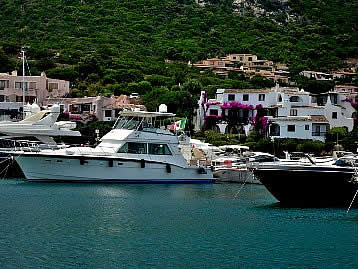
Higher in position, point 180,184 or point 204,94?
point 204,94

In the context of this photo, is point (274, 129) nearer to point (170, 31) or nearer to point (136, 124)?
point (136, 124)

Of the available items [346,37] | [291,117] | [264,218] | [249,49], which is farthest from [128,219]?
[346,37]

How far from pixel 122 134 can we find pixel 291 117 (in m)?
26.5

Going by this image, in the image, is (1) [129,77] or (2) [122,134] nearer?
(2) [122,134]

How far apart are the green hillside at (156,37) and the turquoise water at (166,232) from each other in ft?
164

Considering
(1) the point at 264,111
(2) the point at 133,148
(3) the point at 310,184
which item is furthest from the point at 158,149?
(1) the point at 264,111

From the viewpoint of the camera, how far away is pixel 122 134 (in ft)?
187

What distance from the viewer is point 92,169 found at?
55.9 metres

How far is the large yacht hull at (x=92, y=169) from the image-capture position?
55281 millimetres

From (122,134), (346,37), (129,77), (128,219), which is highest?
(346,37)

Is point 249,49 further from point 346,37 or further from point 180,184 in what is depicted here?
point 180,184

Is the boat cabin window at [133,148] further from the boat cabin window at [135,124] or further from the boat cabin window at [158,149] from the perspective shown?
the boat cabin window at [135,124]

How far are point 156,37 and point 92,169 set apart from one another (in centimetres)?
6913

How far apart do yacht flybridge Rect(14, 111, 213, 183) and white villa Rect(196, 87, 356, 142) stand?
23061 mm
